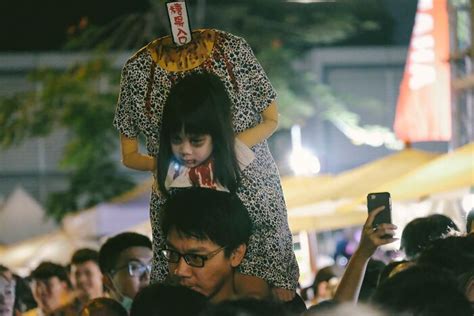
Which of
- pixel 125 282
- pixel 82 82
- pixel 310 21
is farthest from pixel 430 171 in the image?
pixel 310 21

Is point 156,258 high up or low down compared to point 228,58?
down

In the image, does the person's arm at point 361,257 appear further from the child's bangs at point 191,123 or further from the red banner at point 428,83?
the red banner at point 428,83

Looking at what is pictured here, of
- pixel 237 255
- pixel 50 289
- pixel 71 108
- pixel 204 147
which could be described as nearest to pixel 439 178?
pixel 50 289

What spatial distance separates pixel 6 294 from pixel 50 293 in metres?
2.47

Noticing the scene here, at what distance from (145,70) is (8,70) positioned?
3524cm

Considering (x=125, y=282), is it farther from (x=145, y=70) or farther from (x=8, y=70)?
(x=8, y=70)

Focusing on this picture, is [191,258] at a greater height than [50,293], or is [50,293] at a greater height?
[191,258]

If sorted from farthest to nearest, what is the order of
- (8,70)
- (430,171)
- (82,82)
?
(8,70) < (82,82) < (430,171)

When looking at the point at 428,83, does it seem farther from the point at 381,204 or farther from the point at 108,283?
the point at 381,204

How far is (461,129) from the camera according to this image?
19.3 meters

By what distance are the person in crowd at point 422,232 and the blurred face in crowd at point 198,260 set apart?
1791mm

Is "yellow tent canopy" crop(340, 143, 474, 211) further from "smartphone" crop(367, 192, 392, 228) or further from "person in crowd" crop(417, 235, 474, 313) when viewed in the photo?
"smartphone" crop(367, 192, 392, 228)

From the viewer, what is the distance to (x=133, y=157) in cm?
620

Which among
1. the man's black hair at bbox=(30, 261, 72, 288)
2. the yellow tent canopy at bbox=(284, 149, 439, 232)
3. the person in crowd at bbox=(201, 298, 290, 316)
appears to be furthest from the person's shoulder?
the yellow tent canopy at bbox=(284, 149, 439, 232)
